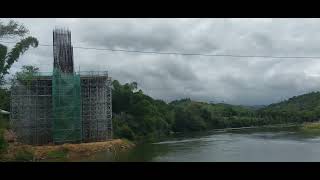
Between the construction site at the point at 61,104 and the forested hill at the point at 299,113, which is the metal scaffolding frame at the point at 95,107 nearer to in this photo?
the construction site at the point at 61,104

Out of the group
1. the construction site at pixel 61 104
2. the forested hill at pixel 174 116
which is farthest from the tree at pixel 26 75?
the forested hill at pixel 174 116

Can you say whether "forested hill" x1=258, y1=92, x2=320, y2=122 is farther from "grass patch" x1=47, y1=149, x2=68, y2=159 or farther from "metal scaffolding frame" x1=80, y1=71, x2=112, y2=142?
"grass patch" x1=47, y1=149, x2=68, y2=159

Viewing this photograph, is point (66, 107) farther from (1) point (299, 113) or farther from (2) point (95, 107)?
(1) point (299, 113)

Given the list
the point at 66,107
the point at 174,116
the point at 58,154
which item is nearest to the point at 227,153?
the point at 58,154

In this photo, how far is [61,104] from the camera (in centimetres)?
3416

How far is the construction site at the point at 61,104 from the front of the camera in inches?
1314

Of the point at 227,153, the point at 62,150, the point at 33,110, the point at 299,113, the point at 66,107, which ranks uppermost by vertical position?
the point at 66,107

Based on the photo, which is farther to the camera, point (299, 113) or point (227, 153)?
point (299, 113)

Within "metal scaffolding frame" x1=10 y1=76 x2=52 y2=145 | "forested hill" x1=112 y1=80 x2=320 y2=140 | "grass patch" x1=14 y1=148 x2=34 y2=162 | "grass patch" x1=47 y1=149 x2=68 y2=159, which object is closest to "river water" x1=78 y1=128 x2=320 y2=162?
"grass patch" x1=47 y1=149 x2=68 y2=159

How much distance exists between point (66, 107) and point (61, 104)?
0.46 metres
